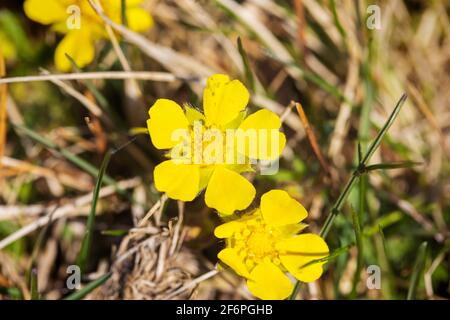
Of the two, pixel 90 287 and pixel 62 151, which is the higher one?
pixel 62 151

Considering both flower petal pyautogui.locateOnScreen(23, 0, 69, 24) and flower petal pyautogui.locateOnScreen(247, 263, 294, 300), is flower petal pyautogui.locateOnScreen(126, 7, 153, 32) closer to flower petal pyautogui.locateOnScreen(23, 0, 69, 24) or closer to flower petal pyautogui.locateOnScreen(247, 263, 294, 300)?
flower petal pyautogui.locateOnScreen(23, 0, 69, 24)

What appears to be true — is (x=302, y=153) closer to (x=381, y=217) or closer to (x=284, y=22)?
(x=381, y=217)

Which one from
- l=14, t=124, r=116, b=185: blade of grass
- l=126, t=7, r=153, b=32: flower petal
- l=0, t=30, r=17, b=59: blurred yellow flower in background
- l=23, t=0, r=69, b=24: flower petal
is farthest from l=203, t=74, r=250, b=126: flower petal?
l=0, t=30, r=17, b=59: blurred yellow flower in background

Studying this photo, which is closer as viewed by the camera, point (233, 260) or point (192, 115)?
point (233, 260)

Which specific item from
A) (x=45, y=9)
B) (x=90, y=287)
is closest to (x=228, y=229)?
(x=90, y=287)

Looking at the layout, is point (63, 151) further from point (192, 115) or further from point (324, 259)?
point (324, 259)

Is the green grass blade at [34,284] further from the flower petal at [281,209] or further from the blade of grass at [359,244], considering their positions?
the blade of grass at [359,244]

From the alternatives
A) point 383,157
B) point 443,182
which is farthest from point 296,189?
point 443,182

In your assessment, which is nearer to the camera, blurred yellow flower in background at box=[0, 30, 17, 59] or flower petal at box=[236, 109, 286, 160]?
flower petal at box=[236, 109, 286, 160]
